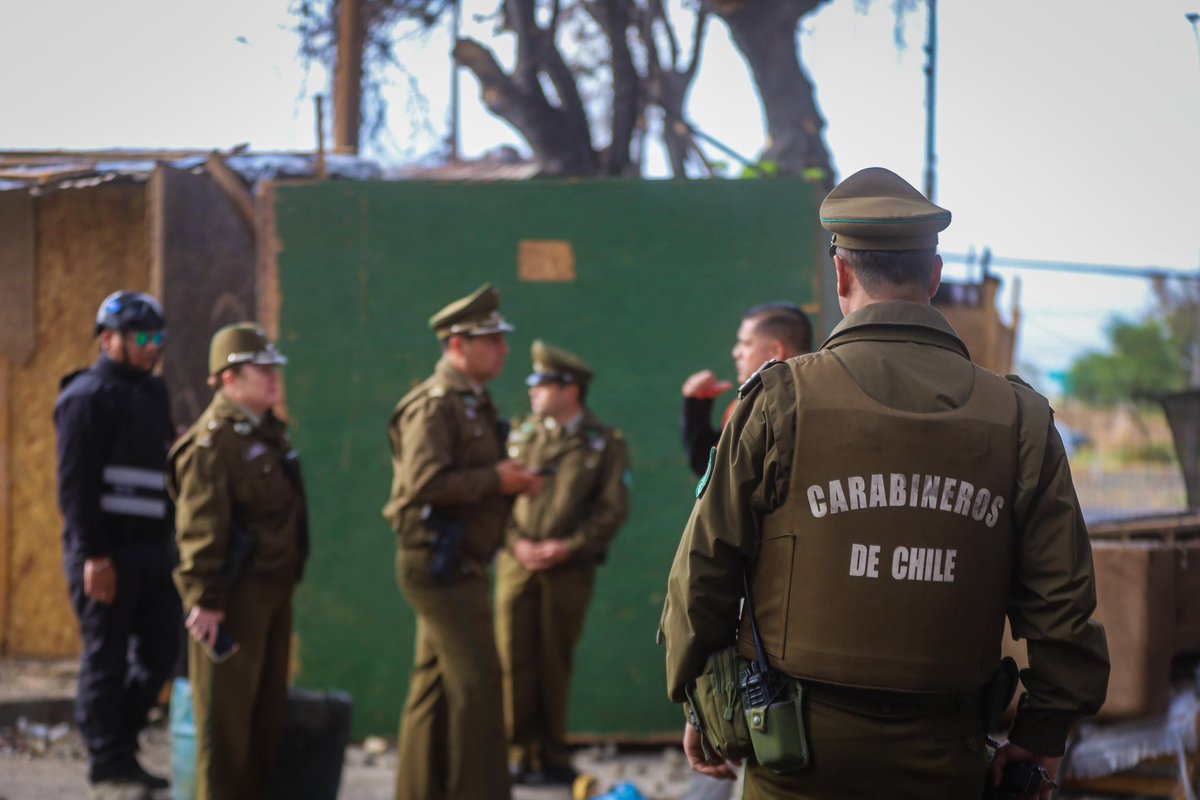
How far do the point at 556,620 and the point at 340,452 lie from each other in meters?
1.49

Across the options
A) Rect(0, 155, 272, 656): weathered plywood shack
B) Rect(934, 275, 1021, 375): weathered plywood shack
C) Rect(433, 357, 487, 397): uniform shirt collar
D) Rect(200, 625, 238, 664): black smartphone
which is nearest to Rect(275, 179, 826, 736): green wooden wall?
Rect(0, 155, 272, 656): weathered plywood shack

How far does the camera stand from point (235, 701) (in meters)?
4.62

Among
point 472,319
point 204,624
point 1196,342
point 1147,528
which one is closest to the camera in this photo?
point 204,624

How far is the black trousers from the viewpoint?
17.3ft

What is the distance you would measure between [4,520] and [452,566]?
13.2 ft

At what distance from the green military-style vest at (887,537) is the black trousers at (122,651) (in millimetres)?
3669

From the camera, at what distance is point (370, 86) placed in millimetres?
14086

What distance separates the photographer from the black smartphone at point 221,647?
14.8 feet

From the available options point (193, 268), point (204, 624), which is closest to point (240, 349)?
point (204, 624)

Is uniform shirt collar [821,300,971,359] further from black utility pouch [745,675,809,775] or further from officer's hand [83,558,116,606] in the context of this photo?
officer's hand [83,558,116,606]


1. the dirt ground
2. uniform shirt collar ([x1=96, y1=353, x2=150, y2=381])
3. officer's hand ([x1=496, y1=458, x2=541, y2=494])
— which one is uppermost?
uniform shirt collar ([x1=96, y1=353, x2=150, y2=381])

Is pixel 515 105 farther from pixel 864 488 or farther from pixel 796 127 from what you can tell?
pixel 864 488

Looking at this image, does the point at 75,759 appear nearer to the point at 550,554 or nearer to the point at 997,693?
the point at 550,554

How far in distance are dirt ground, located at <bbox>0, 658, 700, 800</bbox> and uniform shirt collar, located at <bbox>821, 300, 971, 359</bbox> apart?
3.70 m
